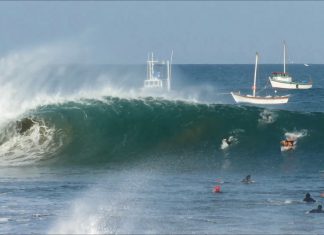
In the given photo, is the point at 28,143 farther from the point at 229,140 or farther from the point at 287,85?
the point at 287,85

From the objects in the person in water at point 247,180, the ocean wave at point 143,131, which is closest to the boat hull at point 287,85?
the ocean wave at point 143,131

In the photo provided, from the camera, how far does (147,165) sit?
34375mm

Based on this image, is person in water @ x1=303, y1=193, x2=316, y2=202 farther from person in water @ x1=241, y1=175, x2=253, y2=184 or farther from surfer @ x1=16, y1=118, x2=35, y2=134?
surfer @ x1=16, y1=118, x2=35, y2=134

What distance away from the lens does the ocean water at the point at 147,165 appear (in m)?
22.8

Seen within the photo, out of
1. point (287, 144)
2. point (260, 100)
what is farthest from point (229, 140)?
point (260, 100)

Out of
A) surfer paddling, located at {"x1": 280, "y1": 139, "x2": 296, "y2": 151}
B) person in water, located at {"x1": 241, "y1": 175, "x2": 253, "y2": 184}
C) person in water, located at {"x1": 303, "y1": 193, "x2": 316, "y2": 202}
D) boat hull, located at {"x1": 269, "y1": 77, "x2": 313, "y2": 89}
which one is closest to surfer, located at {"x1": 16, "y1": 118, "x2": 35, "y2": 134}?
surfer paddling, located at {"x1": 280, "y1": 139, "x2": 296, "y2": 151}

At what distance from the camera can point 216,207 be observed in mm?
24672

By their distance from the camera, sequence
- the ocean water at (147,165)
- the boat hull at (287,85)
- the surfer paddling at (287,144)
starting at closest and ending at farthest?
the ocean water at (147,165)
the surfer paddling at (287,144)
the boat hull at (287,85)

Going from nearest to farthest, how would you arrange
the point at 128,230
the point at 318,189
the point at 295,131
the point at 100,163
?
the point at 128,230, the point at 318,189, the point at 100,163, the point at 295,131

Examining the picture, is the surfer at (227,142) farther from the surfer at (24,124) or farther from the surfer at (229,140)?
the surfer at (24,124)

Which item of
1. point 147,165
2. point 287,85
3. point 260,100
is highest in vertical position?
point 147,165

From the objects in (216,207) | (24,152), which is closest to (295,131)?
(24,152)

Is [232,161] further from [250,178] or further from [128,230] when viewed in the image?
[128,230]

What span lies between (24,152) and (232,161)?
30.8 feet
